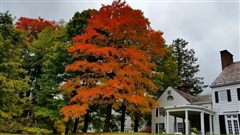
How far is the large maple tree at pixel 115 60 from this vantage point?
16469 millimetres

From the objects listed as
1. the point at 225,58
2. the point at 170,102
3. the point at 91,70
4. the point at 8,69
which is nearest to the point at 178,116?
Result: the point at 170,102

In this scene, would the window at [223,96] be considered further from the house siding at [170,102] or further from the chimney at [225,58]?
the house siding at [170,102]

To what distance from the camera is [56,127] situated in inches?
939

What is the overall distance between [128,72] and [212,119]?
1162 centimetres

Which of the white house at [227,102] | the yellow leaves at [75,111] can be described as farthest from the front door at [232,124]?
the yellow leaves at [75,111]

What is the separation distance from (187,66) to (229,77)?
77.3 feet

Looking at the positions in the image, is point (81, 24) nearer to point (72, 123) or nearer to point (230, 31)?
point (72, 123)

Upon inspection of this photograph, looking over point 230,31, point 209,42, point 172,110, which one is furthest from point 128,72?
point 209,42

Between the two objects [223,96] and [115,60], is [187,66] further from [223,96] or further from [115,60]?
[115,60]

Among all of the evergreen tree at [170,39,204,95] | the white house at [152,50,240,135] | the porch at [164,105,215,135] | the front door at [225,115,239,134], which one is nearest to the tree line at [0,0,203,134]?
the porch at [164,105,215,135]

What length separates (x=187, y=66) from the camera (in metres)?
45.4

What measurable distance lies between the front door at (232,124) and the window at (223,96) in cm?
160

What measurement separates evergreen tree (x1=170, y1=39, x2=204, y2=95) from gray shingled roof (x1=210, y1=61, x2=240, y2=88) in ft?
65.0

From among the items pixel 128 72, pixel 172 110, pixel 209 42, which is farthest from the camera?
pixel 209 42
